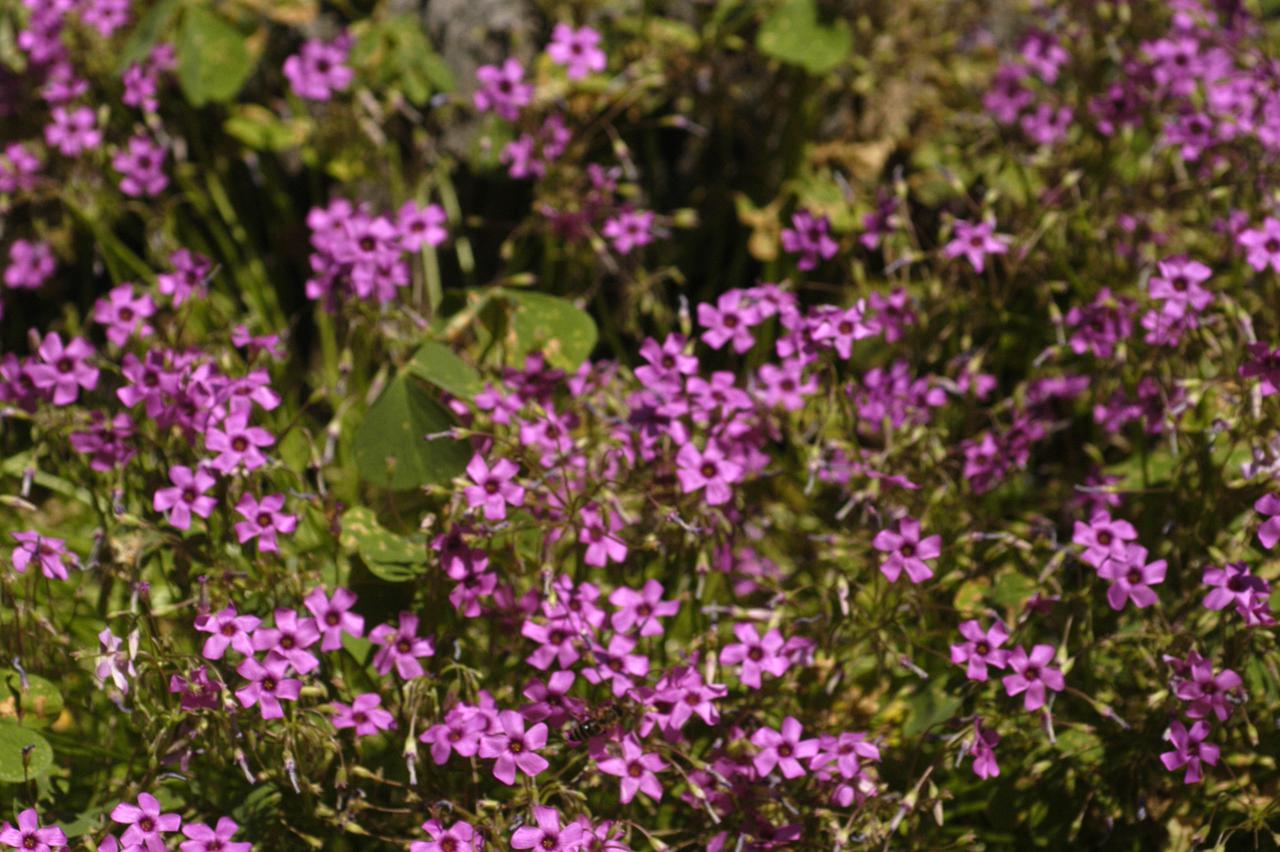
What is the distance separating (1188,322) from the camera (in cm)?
318

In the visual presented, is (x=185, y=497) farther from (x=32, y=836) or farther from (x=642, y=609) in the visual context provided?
(x=642, y=609)

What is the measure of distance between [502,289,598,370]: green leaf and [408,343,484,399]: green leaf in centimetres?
25

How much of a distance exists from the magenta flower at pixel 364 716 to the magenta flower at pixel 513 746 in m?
0.26

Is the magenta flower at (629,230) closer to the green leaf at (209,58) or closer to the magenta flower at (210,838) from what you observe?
the green leaf at (209,58)

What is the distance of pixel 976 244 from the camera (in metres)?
3.49

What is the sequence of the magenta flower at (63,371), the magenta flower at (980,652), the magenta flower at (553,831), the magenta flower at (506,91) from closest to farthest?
the magenta flower at (553,831)
the magenta flower at (980,652)
the magenta flower at (63,371)
the magenta flower at (506,91)

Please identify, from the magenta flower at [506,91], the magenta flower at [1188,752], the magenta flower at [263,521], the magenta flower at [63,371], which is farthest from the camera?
the magenta flower at [506,91]

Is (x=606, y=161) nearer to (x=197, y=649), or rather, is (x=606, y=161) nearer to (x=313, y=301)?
(x=313, y=301)

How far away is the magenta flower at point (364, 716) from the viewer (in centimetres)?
275

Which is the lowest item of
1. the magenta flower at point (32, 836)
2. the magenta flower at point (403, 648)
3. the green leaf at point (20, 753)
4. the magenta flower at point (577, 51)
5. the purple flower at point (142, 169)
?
the magenta flower at point (32, 836)

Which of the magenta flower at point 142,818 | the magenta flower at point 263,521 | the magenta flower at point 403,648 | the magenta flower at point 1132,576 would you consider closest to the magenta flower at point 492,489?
the magenta flower at point 403,648

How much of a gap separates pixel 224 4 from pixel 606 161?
1406 mm

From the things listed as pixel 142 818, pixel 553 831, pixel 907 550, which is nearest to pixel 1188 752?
pixel 907 550

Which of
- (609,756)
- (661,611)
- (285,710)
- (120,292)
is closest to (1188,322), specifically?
(661,611)
